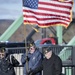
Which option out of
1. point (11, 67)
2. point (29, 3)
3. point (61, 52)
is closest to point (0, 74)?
point (11, 67)

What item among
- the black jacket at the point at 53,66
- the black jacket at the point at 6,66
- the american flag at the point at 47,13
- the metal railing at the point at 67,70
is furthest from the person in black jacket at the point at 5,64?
the metal railing at the point at 67,70

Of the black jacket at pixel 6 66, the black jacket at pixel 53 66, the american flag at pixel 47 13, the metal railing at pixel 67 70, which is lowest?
the metal railing at pixel 67 70

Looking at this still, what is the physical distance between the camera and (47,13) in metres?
11.8

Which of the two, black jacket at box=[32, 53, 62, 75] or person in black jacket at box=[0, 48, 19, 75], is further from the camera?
person in black jacket at box=[0, 48, 19, 75]

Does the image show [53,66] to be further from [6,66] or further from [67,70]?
[67,70]

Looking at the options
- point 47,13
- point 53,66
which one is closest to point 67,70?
point 47,13

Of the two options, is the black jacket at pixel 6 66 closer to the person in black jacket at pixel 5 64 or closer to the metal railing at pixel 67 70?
the person in black jacket at pixel 5 64

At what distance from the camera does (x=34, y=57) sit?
37.3 feet

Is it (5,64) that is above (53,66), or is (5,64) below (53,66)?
below

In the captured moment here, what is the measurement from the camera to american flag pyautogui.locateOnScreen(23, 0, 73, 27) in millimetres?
11297

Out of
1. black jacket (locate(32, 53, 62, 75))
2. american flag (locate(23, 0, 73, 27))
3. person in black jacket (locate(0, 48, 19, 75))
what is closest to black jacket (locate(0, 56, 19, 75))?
person in black jacket (locate(0, 48, 19, 75))

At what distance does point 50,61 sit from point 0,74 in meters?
1.51

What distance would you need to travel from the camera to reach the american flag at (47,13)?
1130 cm

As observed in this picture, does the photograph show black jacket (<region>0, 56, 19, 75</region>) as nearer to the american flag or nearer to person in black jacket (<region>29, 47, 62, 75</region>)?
the american flag
